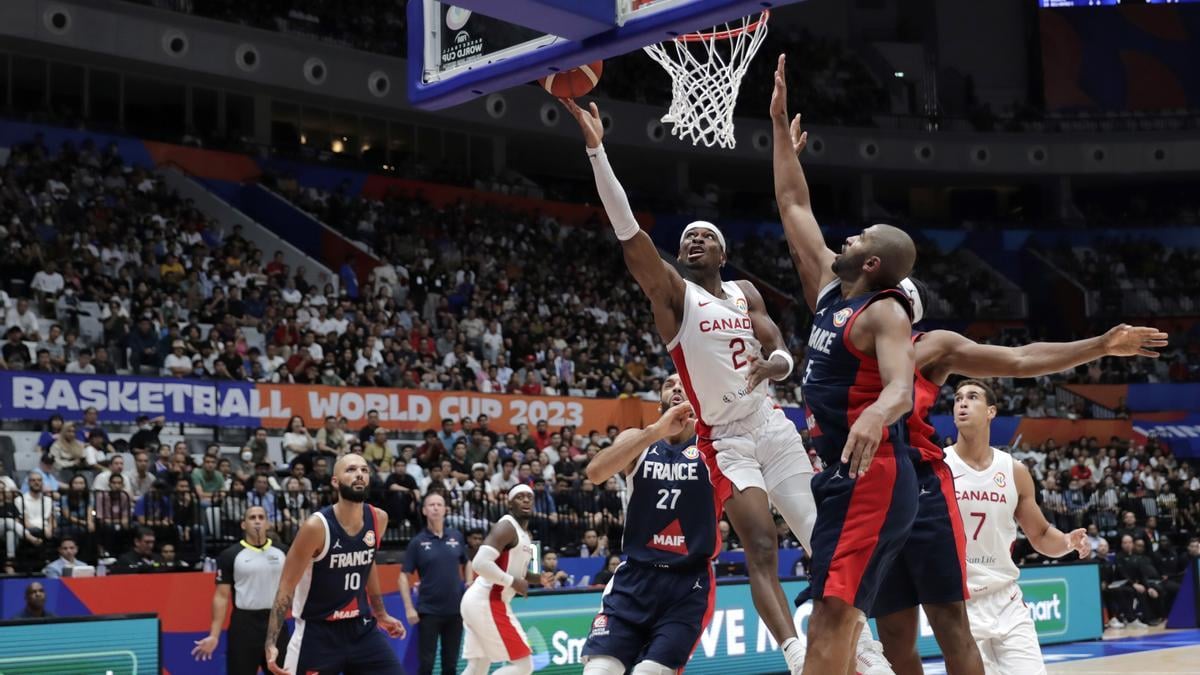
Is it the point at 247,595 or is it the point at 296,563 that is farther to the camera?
the point at 247,595

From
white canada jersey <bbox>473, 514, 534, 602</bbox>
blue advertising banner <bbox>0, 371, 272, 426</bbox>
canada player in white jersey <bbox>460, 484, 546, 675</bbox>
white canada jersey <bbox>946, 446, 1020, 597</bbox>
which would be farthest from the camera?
blue advertising banner <bbox>0, 371, 272, 426</bbox>

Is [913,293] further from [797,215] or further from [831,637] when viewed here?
[831,637]

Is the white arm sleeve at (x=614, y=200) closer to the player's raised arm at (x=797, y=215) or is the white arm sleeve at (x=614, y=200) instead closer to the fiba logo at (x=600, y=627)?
the player's raised arm at (x=797, y=215)

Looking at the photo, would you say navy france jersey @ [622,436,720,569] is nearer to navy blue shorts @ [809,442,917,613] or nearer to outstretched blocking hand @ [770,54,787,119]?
navy blue shorts @ [809,442,917,613]

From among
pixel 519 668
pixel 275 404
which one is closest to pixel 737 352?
pixel 519 668

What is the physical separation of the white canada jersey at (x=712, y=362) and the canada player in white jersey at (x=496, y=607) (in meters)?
4.24

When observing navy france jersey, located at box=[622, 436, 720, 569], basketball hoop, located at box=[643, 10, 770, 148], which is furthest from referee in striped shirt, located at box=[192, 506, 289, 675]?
navy france jersey, located at box=[622, 436, 720, 569]

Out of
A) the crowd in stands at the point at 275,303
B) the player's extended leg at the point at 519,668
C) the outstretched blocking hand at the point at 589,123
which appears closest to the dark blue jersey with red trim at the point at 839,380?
the outstretched blocking hand at the point at 589,123

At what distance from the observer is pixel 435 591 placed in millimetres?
12172

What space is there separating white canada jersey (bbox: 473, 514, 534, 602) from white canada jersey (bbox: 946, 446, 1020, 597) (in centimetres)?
423

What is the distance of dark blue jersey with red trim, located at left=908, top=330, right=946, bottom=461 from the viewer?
19.5ft

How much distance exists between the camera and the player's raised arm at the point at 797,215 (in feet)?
20.0

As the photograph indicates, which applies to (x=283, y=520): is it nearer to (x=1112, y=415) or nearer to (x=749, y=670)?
(x=749, y=670)

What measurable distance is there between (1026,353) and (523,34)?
296 centimetres
